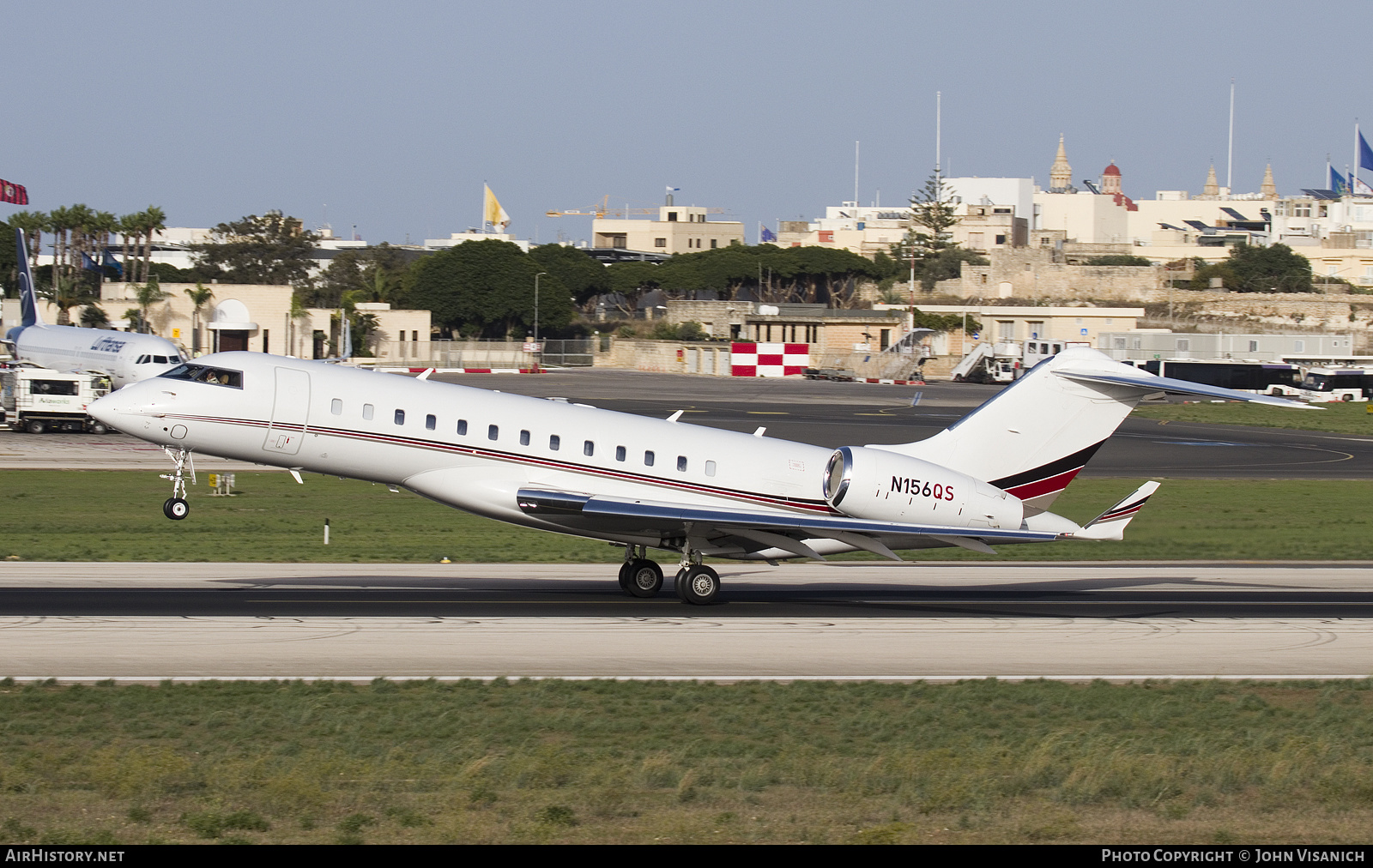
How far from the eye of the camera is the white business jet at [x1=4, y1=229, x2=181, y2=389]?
65.7 m

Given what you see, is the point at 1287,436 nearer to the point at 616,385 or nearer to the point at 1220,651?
the point at 616,385

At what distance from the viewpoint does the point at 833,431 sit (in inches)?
2569

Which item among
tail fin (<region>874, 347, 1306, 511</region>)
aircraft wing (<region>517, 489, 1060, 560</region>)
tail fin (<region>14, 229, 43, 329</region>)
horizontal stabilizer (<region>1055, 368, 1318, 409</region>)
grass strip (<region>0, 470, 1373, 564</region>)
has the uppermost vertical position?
tail fin (<region>14, 229, 43, 329</region>)

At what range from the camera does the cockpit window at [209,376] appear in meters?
22.8

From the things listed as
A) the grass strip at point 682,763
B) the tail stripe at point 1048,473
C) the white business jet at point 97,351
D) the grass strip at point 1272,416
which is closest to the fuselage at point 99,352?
the white business jet at point 97,351

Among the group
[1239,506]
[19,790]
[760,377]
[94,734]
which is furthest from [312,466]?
[760,377]

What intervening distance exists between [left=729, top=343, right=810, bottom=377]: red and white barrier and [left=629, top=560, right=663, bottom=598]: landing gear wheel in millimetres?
97860

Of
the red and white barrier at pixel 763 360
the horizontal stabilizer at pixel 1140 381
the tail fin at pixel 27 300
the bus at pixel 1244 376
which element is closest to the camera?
the horizontal stabilizer at pixel 1140 381

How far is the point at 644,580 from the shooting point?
2497cm

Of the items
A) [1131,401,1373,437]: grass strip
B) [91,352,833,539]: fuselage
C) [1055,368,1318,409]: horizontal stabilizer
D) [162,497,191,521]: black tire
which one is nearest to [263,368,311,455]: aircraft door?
[91,352,833,539]: fuselage

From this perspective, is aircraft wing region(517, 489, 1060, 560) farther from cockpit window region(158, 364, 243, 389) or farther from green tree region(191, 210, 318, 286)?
green tree region(191, 210, 318, 286)

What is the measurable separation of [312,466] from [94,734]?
9152 mm

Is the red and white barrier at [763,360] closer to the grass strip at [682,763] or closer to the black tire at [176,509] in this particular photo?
the black tire at [176,509]

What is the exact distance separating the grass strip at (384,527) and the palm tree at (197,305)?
65226 mm
